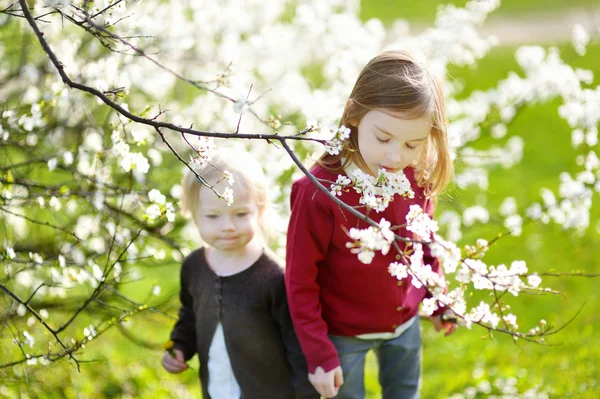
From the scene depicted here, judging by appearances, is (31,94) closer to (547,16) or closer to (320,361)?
(320,361)

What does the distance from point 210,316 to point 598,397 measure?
1.87m

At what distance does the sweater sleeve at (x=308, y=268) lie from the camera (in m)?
2.20

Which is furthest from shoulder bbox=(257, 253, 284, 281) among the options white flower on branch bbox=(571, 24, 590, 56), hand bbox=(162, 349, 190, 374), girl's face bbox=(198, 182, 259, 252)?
white flower on branch bbox=(571, 24, 590, 56)

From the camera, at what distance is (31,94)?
3850mm

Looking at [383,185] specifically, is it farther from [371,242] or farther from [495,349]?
[495,349]

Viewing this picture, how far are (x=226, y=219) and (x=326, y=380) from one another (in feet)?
1.93

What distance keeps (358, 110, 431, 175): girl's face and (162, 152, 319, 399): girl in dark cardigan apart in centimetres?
41

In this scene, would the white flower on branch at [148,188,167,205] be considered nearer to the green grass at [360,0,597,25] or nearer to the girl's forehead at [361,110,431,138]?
the girl's forehead at [361,110,431,138]

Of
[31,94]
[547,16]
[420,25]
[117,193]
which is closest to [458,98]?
[420,25]

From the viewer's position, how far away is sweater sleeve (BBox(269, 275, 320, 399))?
2.29 m

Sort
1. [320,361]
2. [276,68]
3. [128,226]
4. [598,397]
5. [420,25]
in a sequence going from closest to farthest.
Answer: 1. [320,361]
2. [598,397]
3. [128,226]
4. [276,68]
5. [420,25]


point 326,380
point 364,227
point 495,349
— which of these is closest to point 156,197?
point 364,227

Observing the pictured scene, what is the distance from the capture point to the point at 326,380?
87.3 inches

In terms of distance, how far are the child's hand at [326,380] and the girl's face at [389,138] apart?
2.18 feet
